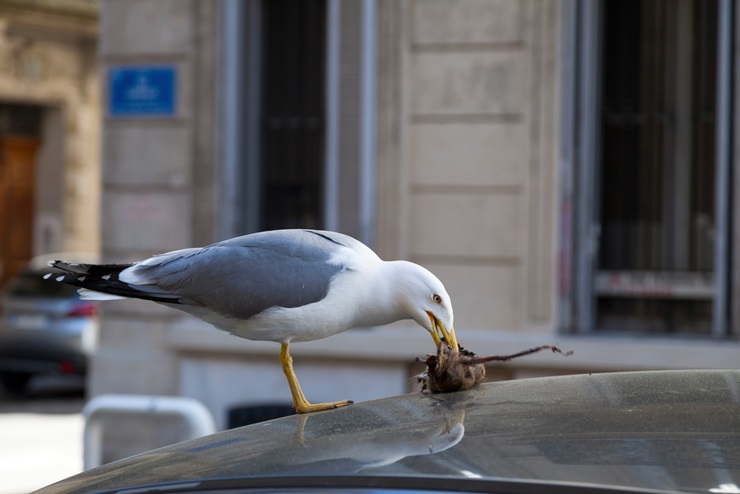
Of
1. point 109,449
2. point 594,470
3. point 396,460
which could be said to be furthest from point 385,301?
point 109,449

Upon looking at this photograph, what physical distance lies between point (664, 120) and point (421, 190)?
1.64m

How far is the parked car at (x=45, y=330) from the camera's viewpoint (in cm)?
1261

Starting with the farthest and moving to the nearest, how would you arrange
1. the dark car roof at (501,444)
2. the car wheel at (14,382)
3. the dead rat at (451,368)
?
the car wheel at (14,382)
the dead rat at (451,368)
the dark car roof at (501,444)

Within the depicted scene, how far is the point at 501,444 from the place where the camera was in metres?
2.04

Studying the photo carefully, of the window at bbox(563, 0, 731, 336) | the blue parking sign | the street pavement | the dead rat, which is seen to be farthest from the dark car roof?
the blue parking sign

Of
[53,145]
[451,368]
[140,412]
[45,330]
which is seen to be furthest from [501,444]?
[53,145]

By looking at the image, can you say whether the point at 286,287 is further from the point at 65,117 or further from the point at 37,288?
the point at 65,117

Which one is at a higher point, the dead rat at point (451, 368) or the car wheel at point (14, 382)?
the dead rat at point (451, 368)

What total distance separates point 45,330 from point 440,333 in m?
10.5

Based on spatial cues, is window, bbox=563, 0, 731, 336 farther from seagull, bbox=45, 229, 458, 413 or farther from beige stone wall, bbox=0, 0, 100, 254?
beige stone wall, bbox=0, 0, 100, 254

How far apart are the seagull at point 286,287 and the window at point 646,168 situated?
17.2 ft

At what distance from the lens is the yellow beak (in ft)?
8.80

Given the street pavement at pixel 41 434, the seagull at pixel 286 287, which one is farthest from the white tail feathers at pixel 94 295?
the street pavement at pixel 41 434

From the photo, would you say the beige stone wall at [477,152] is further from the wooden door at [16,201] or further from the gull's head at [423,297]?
the wooden door at [16,201]
